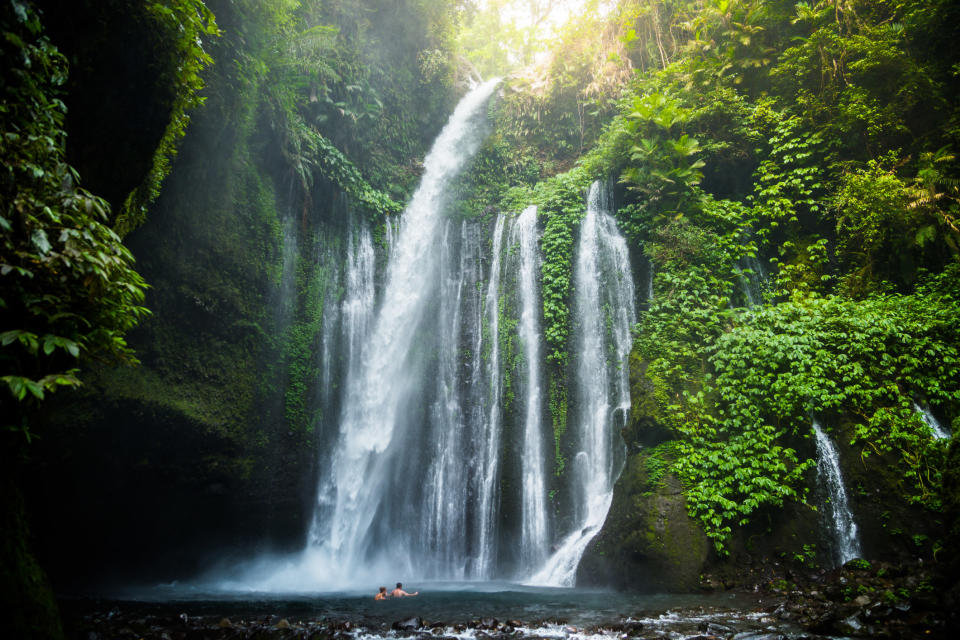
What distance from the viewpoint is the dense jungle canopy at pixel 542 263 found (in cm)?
382

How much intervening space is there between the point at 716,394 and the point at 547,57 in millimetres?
13394

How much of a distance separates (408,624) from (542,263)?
8.54 m

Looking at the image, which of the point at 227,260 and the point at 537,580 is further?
the point at 227,260

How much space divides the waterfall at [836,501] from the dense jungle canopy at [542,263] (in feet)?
0.63

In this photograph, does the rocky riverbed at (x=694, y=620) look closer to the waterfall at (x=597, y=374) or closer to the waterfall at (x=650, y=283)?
the waterfall at (x=597, y=374)

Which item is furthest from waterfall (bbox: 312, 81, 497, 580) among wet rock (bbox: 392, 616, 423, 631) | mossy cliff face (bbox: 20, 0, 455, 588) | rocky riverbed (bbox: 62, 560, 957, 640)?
wet rock (bbox: 392, 616, 423, 631)

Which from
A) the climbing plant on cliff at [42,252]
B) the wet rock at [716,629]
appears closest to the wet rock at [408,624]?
the wet rock at [716,629]

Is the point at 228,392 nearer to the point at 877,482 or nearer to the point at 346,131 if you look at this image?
the point at 346,131

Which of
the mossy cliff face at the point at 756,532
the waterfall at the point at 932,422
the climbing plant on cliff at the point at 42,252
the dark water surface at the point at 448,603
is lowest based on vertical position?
the dark water surface at the point at 448,603

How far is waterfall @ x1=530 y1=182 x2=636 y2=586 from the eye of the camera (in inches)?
349

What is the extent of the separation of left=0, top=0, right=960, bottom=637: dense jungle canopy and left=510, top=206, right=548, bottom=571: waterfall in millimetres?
436

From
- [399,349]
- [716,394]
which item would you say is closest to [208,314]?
[399,349]

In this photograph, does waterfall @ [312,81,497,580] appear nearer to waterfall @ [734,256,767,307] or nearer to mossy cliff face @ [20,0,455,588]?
mossy cliff face @ [20,0,455,588]

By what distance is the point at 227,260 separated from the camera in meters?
9.55
